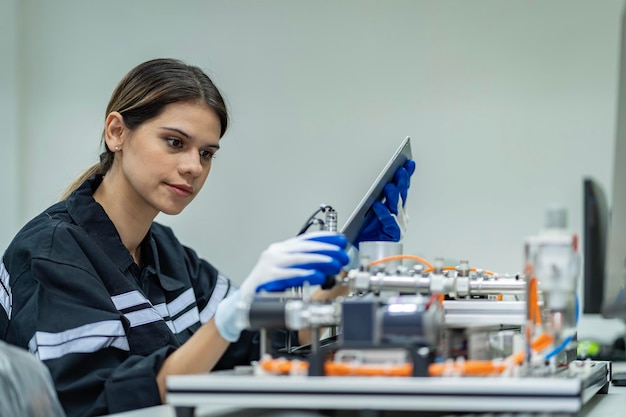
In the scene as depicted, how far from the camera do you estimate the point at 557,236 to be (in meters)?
0.99

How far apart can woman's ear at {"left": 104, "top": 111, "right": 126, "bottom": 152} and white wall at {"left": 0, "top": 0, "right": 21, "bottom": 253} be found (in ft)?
4.98

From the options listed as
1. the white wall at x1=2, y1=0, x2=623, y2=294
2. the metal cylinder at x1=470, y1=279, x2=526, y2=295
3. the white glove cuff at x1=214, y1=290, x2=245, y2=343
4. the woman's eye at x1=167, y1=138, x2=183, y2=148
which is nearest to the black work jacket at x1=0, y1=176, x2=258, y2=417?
the white glove cuff at x1=214, y1=290, x2=245, y2=343

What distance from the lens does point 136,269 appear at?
1888 mm

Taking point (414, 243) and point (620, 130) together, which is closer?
point (620, 130)

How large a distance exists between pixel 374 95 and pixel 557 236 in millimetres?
2272

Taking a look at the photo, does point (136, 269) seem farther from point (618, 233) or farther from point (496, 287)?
point (618, 233)

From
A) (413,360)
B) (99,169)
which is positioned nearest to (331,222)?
(413,360)

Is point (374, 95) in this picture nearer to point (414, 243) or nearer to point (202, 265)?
point (414, 243)

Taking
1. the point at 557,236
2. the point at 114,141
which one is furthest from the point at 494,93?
the point at 557,236

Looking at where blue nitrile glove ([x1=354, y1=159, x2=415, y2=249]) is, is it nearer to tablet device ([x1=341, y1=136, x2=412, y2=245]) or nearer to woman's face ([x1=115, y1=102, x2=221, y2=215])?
tablet device ([x1=341, y1=136, x2=412, y2=245])

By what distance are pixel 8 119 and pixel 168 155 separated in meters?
1.72

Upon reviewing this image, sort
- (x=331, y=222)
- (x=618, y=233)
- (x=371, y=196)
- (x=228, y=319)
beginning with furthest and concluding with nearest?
(x=371, y=196) → (x=331, y=222) → (x=228, y=319) → (x=618, y=233)

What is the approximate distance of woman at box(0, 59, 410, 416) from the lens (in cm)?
132

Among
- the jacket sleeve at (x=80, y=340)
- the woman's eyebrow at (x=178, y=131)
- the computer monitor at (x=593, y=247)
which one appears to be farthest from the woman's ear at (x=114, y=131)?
the computer monitor at (x=593, y=247)
